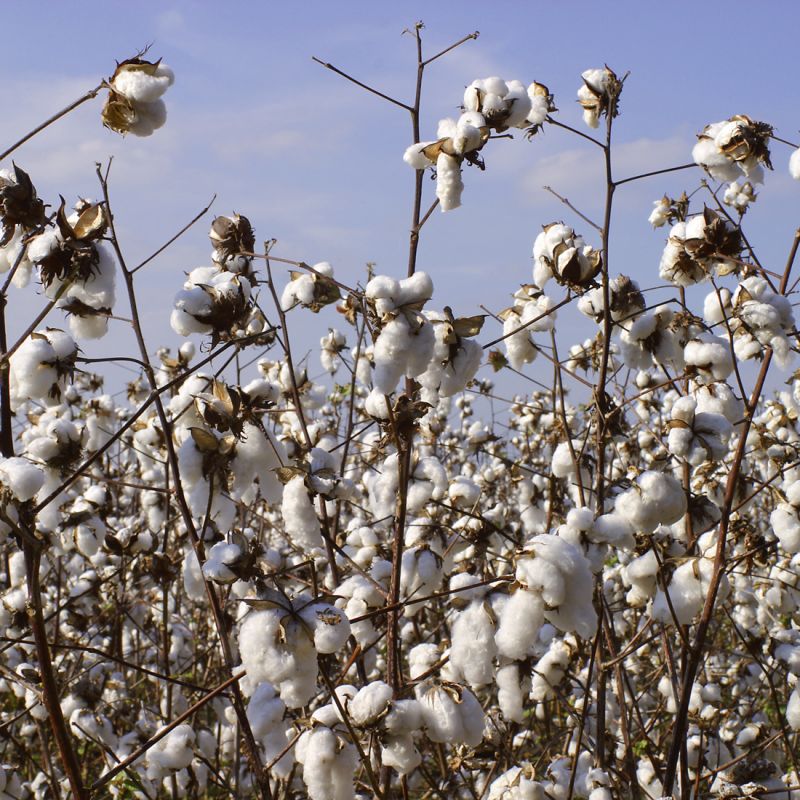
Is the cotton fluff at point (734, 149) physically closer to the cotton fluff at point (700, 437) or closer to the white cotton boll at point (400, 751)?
the cotton fluff at point (700, 437)

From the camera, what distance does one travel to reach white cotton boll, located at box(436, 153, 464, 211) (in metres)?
2.28

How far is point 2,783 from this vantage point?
2.93 meters

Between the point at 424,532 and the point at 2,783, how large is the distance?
1605mm

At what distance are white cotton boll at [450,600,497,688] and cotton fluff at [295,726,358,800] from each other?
1.19 feet

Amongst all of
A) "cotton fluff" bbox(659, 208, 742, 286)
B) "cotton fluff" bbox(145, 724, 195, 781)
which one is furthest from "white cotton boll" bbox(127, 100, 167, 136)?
"cotton fluff" bbox(145, 724, 195, 781)

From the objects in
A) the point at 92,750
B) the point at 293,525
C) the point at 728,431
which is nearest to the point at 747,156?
the point at 728,431

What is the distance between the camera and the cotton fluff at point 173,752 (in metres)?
3.08

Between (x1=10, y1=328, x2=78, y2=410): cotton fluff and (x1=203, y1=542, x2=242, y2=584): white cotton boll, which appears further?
(x1=10, y1=328, x2=78, y2=410): cotton fluff

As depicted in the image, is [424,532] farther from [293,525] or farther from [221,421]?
[221,421]

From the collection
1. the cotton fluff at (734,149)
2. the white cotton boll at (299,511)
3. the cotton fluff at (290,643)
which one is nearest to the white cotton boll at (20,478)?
the cotton fluff at (290,643)

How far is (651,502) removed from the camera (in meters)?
2.38

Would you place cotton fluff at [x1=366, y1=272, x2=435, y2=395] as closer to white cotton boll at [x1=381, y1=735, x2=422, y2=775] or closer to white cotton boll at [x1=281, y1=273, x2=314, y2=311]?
white cotton boll at [x1=381, y1=735, x2=422, y2=775]

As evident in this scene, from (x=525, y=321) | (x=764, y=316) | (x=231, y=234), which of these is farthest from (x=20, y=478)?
(x=764, y=316)

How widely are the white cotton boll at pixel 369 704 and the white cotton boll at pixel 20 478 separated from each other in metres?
0.83
